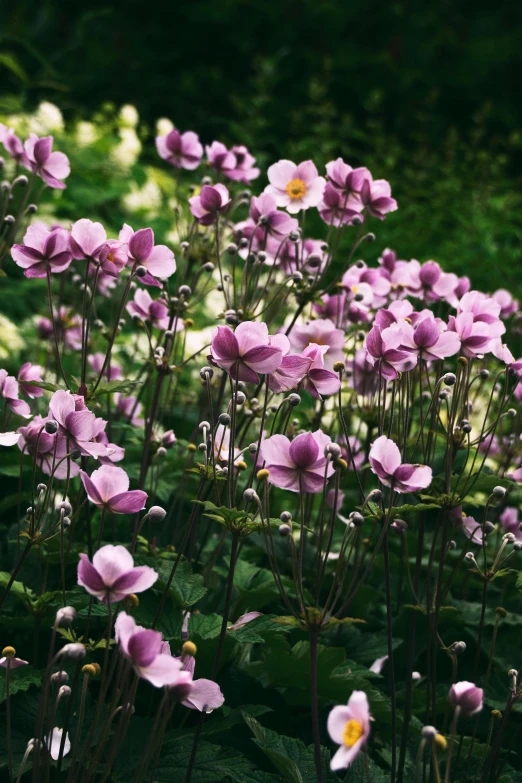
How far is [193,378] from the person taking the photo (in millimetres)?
3680

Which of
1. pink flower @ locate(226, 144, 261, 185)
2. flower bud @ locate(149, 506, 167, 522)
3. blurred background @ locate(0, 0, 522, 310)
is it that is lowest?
flower bud @ locate(149, 506, 167, 522)

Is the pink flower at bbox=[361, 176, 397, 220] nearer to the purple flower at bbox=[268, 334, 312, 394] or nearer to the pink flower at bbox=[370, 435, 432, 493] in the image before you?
the purple flower at bbox=[268, 334, 312, 394]

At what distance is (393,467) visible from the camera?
1.33 meters

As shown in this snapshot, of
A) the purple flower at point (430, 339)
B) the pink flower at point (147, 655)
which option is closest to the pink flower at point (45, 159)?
the purple flower at point (430, 339)

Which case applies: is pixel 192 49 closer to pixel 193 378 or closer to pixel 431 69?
pixel 431 69

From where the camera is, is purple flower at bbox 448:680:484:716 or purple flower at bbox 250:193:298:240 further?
purple flower at bbox 250:193:298:240

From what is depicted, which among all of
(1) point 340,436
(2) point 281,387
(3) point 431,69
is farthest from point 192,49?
(2) point 281,387

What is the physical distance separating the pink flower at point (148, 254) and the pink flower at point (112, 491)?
563 millimetres

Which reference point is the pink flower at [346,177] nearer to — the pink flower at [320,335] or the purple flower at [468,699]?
the pink flower at [320,335]

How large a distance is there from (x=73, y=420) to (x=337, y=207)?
99 cm

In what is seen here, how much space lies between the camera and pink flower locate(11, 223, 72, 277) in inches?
65.7

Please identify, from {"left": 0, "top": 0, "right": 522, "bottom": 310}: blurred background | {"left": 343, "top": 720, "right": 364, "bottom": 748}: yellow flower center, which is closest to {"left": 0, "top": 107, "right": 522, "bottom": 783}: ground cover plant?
{"left": 343, "top": 720, "right": 364, "bottom": 748}: yellow flower center

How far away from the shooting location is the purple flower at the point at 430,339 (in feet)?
5.08

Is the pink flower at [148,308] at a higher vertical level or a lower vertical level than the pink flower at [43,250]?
lower
